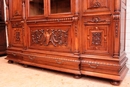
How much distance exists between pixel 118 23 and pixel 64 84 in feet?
3.29

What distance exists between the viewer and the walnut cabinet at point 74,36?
1780 mm

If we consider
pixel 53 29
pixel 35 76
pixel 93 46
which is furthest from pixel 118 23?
pixel 35 76

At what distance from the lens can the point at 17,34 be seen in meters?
2.70

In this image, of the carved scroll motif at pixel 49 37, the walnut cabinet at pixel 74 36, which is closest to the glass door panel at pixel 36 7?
the walnut cabinet at pixel 74 36

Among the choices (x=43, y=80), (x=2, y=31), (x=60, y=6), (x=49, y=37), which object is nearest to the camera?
(x=43, y=80)

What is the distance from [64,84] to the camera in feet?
6.05

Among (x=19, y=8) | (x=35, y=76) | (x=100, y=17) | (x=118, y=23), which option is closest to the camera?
(x=118, y=23)

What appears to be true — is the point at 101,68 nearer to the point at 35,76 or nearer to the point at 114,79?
the point at 114,79

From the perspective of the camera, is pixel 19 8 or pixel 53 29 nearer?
pixel 53 29

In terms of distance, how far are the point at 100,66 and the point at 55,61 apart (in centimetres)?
68

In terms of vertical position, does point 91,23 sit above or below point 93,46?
above

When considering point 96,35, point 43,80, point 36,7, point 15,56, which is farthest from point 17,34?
point 96,35

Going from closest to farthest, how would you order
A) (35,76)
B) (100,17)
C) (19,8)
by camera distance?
(100,17), (35,76), (19,8)

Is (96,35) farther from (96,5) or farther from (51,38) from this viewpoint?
(51,38)
